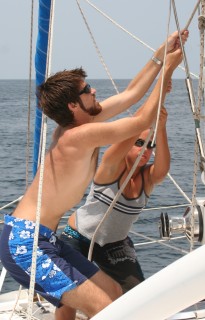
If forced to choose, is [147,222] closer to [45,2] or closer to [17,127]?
[45,2]

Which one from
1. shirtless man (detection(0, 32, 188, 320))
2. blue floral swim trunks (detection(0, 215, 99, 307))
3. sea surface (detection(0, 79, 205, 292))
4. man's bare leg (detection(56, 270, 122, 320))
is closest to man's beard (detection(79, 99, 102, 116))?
shirtless man (detection(0, 32, 188, 320))

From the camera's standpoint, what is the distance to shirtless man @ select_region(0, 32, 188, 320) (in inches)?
107

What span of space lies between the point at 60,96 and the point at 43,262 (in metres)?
0.66

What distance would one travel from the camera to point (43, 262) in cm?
274

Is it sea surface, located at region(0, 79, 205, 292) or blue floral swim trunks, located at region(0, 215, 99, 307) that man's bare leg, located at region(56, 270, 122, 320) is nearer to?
blue floral swim trunks, located at region(0, 215, 99, 307)

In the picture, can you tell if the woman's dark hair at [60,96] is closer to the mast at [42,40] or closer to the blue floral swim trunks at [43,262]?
the blue floral swim trunks at [43,262]

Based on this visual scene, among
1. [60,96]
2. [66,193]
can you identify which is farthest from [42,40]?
[66,193]

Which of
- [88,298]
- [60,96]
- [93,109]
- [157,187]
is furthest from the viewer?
[157,187]

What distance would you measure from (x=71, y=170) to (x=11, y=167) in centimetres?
1670

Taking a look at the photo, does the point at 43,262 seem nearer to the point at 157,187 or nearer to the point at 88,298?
the point at 88,298

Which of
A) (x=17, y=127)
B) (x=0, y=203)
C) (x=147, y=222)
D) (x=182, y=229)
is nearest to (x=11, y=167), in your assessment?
(x=0, y=203)

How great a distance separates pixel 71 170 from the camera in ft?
9.28

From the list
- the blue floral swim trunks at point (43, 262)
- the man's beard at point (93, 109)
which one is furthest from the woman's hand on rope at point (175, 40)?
the blue floral swim trunks at point (43, 262)

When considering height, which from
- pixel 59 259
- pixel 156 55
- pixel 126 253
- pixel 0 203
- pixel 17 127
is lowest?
pixel 17 127
